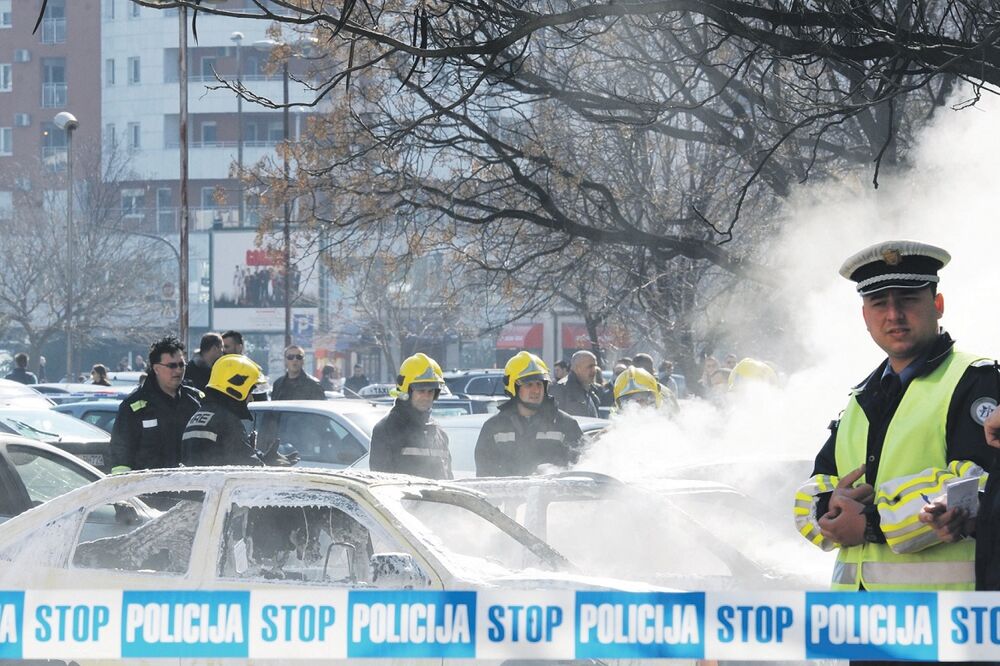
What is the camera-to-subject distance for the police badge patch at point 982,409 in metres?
3.35

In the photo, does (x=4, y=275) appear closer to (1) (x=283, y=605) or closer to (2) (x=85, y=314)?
(2) (x=85, y=314)

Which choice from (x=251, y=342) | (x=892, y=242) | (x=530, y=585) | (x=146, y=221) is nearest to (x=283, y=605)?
(x=530, y=585)

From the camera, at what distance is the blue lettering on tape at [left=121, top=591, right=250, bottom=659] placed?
409 centimetres

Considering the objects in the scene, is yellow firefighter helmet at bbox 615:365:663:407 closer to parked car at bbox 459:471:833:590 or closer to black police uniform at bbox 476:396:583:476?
black police uniform at bbox 476:396:583:476

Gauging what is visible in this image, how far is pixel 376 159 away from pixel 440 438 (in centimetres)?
614

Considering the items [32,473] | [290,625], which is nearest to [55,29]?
[32,473]

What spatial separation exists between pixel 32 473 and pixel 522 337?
4782cm

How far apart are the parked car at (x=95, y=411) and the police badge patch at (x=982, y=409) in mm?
→ 12291

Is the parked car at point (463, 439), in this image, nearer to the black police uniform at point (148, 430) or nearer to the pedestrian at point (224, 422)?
the black police uniform at point (148, 430)

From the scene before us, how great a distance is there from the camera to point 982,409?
337 cm

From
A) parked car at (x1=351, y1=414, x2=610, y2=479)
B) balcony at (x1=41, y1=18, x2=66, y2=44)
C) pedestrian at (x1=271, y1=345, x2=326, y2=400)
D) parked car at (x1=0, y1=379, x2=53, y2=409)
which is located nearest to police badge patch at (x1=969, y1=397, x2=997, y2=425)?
parked car at (x1=351, y1=414, x2=610, y2=479)

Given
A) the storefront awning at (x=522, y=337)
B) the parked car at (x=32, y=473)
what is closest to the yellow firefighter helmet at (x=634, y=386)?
the parked car at (x=32, y=473)

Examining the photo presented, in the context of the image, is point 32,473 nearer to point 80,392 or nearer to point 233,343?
point 233,343

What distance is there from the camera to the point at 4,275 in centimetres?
4559
